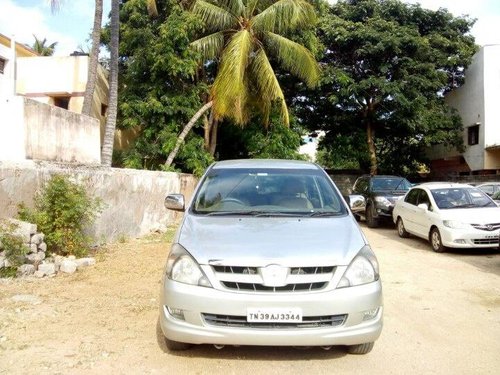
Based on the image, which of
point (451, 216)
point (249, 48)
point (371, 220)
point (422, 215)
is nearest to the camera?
point (451, 216)

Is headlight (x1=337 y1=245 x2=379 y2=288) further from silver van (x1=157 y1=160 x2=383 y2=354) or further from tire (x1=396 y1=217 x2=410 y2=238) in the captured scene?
tire (x1=396 y1=217 x2=410 y2=238)

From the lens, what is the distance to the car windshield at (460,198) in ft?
31.9

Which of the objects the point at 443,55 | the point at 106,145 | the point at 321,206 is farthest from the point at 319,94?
the point at 321,206

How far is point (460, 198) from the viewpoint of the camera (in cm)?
1002

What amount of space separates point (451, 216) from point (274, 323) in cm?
687

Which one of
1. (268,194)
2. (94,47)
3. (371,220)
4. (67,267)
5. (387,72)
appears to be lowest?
(67,267)

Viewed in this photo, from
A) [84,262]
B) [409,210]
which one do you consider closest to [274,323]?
[84,262]

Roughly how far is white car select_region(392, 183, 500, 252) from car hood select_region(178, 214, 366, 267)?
558 centimetres

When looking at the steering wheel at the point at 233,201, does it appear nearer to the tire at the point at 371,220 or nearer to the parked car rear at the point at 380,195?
the parked car rear at the point at 380,195

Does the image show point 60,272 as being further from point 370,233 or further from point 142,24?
point 142,24

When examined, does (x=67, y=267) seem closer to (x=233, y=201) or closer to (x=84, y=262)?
(x=84, y=262)

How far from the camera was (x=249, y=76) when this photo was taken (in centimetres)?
1612

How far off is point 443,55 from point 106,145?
1796cm

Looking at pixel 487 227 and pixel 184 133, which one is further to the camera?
pixel 184 133
